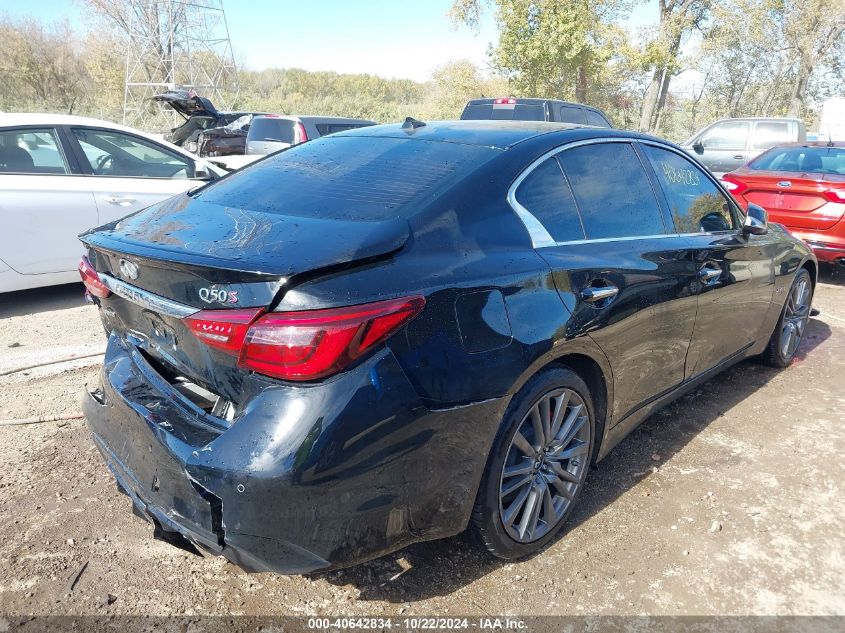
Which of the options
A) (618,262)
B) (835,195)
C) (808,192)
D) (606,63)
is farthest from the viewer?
(606,63)

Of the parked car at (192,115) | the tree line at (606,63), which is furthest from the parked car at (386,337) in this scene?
the tree line at (606,63)

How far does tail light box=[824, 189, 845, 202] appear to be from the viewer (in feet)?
21.8

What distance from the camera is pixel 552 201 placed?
2660mm

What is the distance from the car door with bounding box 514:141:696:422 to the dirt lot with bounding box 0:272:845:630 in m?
0.48

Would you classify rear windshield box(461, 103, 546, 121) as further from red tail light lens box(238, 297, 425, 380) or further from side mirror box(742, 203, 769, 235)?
red tail light lens box(238, 297, 425, 380)

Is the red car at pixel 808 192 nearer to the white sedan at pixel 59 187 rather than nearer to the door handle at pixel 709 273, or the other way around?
the door handle at pixel 709 273

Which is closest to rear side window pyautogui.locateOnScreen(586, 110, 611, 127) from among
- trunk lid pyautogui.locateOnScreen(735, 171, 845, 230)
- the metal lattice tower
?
trunk lid pyautogui.locateOnScreen(735, 171, 845, 230)

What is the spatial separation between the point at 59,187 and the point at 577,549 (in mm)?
5134

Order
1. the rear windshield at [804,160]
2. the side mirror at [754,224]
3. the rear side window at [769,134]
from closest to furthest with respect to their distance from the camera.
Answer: the side mirror at [754,224] → the rear windshield at [804,160] → the rear side window at [769,134]

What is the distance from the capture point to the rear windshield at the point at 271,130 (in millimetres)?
11594

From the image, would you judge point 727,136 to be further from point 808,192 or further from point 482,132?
point 482,132

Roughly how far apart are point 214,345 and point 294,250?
374mm

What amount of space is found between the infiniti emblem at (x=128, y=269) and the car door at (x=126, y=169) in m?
3.94

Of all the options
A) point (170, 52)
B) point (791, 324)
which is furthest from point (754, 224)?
point (170, 52)
